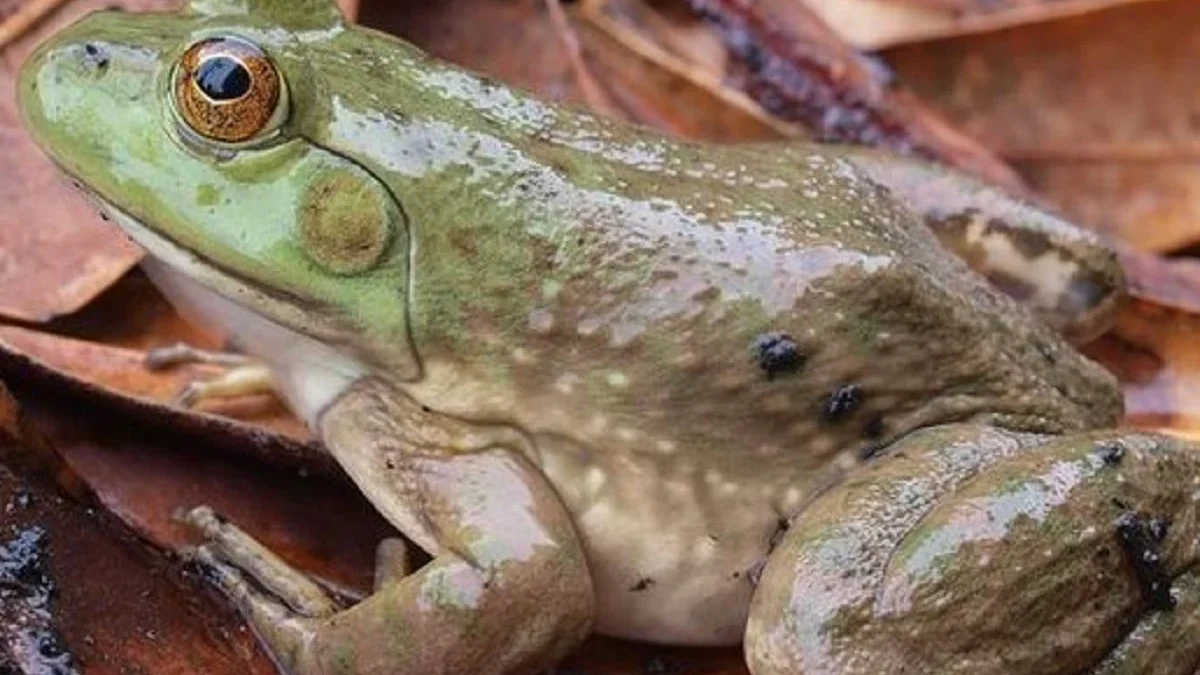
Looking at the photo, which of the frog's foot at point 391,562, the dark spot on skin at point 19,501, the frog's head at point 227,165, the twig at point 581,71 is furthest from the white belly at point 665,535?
the twig at point 581,71

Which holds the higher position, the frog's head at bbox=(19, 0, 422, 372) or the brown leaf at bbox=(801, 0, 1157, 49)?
the brown leaf at bbox=(801, 0, 1157, 49)

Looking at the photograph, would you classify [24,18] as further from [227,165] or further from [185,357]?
[227,165]

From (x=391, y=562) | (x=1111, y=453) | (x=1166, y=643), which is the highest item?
(x=1111, y=453)

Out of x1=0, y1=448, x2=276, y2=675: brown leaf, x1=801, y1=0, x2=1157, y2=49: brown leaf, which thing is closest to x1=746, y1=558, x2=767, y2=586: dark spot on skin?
x1=0, y1=448, x2=276, y2=675: brown leaf

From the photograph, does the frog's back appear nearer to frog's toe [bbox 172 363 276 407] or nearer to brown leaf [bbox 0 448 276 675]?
frog's toe [bbox 172 363 276 407]

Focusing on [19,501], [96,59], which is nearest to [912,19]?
[96,59]

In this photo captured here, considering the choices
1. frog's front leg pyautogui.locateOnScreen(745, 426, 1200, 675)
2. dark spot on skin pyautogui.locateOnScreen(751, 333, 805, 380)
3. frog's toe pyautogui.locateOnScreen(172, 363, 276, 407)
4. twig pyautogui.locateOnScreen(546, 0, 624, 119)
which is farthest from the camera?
twig pyautogui.locateOnScreen(546, 0, 624, 119)
